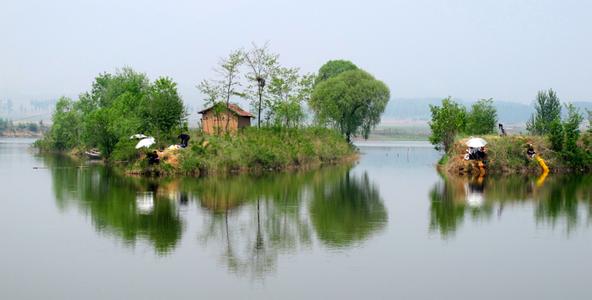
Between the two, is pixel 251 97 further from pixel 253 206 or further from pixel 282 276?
pixel 282 276

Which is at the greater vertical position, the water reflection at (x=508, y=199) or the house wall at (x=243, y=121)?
the house wall at (x=243, y=121)

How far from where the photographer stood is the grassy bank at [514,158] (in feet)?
135

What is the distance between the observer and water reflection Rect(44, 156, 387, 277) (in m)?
16.4

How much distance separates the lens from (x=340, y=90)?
211ft

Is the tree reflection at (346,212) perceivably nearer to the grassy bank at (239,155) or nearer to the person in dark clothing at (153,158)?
the grassy bank at (239,155)

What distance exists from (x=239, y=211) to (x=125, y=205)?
4001 millimetres

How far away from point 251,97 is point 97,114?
36.4 feet

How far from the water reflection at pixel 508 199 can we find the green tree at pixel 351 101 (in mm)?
27296

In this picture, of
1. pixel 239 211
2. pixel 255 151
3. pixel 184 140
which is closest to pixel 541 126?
pixel 255 151

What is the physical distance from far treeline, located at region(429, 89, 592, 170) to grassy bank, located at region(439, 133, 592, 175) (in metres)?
0.11

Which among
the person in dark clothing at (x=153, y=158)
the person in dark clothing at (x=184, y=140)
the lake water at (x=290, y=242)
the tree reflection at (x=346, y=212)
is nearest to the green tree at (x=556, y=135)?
the lake water at (x=290, y=242)

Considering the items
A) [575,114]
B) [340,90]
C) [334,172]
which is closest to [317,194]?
[334,172]

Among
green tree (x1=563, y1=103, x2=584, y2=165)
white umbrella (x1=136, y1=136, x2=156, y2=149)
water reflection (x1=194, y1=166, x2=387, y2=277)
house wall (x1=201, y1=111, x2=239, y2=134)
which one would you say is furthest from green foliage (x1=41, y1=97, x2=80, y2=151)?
green tree (x1=563, y1=103, x2=584, y2=165)

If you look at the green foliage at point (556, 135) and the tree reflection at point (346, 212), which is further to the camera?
the green foliage at point (556, 135)
